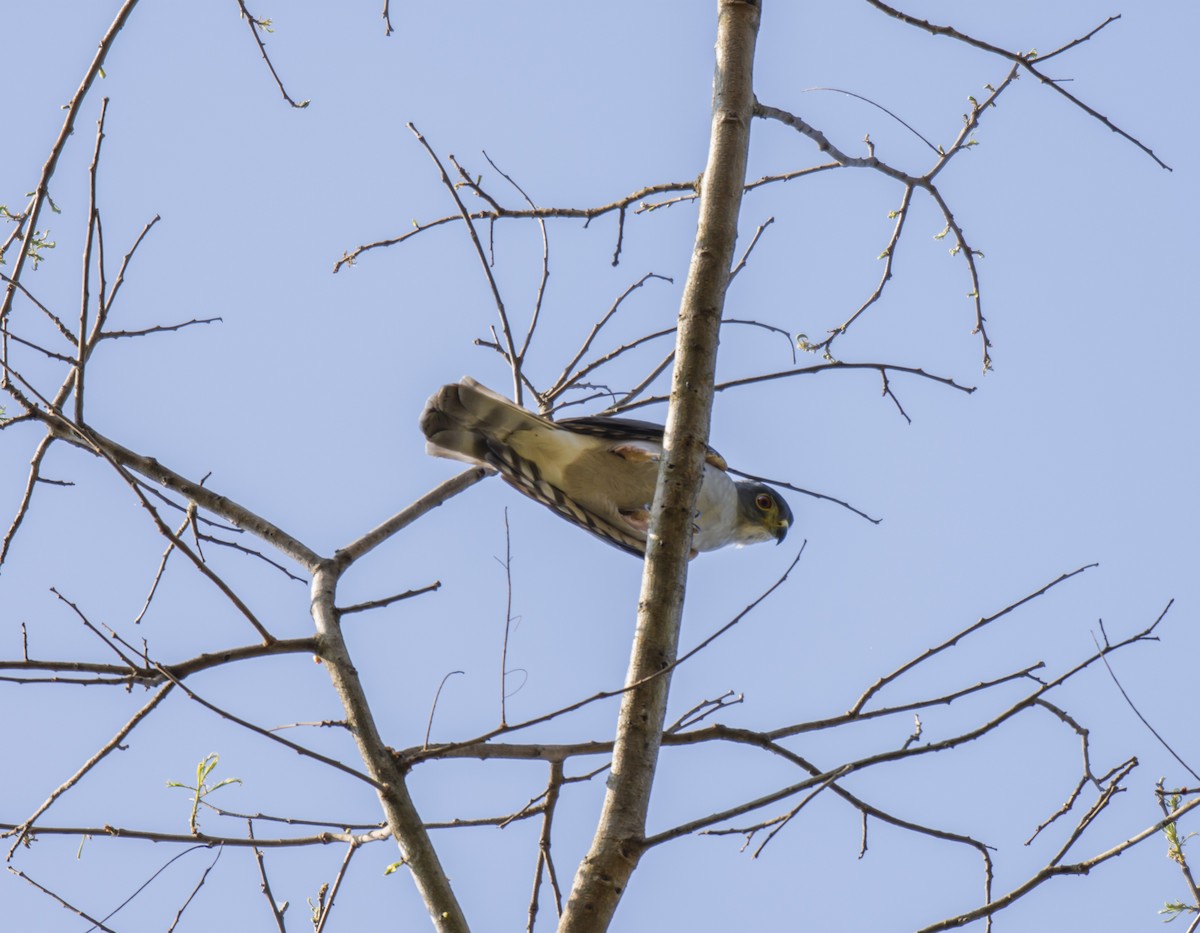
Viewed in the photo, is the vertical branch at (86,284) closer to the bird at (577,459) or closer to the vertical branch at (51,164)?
the vertical branch at (51,164)

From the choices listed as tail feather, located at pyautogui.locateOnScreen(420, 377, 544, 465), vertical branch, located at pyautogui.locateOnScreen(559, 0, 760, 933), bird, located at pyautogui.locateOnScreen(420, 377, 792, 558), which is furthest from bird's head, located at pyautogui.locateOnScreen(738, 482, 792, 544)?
vertical branch, located at pyautogui.locateOnScreen(559, 0, 760, 933)

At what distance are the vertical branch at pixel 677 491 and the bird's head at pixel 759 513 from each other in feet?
11.9

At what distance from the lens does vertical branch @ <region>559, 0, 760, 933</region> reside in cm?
260

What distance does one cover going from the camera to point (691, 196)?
4270 mm

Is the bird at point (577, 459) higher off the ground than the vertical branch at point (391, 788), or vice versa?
the bird at point (577, 459)

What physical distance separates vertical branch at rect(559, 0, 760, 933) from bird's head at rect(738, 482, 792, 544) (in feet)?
11.9

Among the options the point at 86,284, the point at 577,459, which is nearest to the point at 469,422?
the point at 577,459

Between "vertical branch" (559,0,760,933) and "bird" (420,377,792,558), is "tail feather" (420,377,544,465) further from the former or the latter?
"vertical branch" (559,0,760,933)

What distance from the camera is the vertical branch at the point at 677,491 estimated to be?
260 centimetres

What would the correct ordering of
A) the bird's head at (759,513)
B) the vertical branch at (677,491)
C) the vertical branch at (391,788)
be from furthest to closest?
the bird's head at (759,513)
the vertical branch at (391,788)
the vertical branch at (677,491)

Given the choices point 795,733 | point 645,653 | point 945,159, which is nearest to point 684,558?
point 645,653

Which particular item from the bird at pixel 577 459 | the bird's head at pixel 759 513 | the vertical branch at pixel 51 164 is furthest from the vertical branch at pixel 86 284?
the bird's head at pixel 759 513

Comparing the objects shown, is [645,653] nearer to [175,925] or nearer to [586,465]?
[175,925]

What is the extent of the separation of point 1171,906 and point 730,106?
96.0 inches
